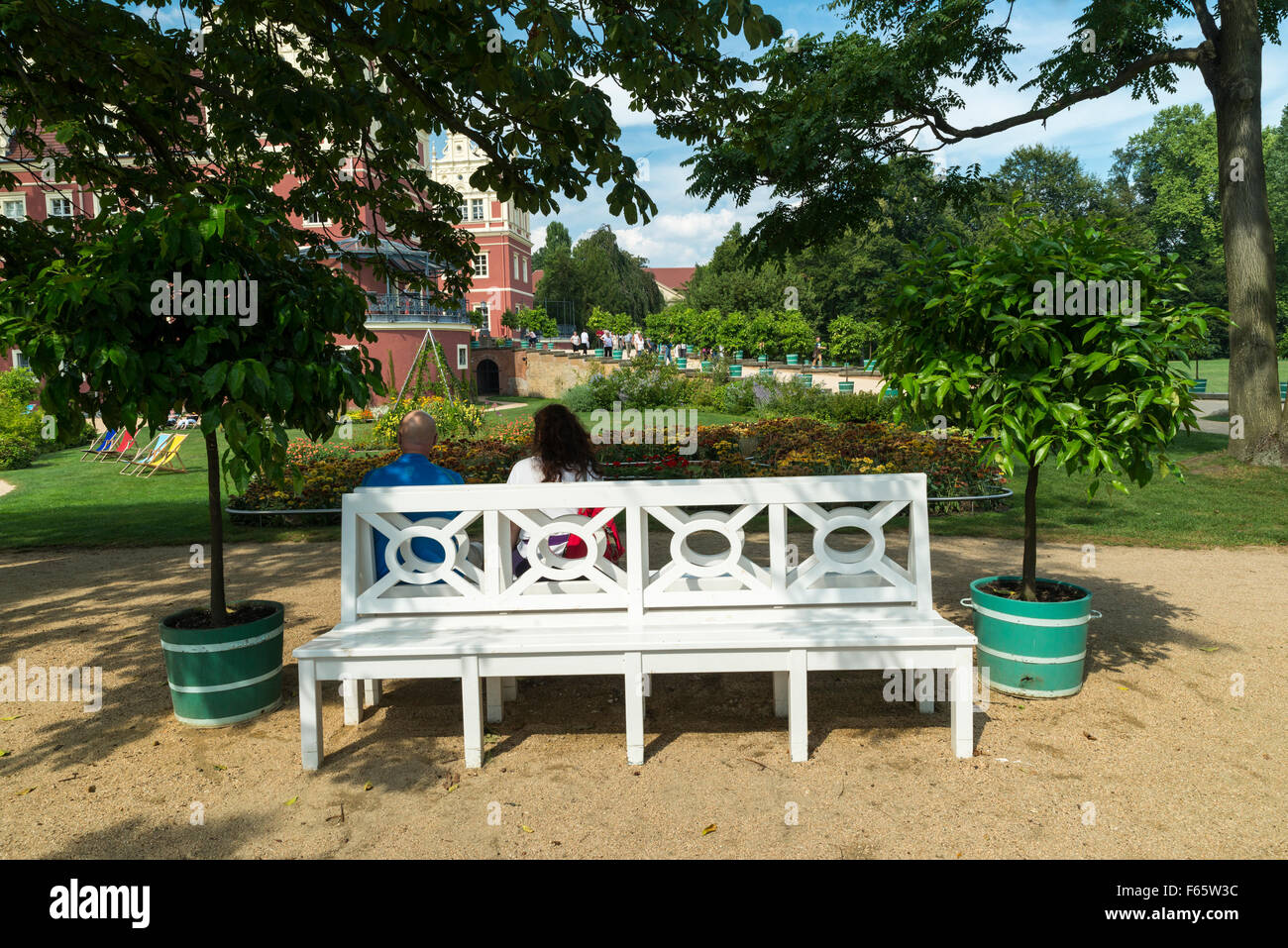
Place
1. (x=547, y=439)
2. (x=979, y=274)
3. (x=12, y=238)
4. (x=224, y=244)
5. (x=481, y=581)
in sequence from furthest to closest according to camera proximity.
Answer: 1. (x=12, y=238)
2. (x=547, y=439)
3. (x=979, y=274)
4. (x=481, y=581)
5. (x=224, y=244)

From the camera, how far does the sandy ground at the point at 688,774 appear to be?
328 centimetres

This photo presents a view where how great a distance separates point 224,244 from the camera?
396 centimetres

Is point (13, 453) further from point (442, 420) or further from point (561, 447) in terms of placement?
point (561, 447)

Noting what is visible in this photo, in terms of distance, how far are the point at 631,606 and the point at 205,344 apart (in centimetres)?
219

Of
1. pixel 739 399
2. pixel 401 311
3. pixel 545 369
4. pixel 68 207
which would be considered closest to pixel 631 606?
pixel 739 399

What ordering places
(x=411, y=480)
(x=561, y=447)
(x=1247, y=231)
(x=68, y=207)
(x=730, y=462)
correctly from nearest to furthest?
1. (x=411, y=480)
2. (x=561, y=447)
3. (x=730, y=462)
4. (x=1247, y=231)
5. (x=68, y=207)

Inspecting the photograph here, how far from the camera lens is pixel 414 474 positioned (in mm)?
4750

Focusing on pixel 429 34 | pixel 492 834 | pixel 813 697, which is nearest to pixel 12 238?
pixel 429 34

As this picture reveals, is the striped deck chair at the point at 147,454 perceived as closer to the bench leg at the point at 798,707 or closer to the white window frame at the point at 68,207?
the white window frame at the point at 68,207

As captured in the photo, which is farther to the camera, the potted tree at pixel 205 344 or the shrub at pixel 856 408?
the shrub at pixel 856 408

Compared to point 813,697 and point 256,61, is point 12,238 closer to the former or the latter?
point 256,61

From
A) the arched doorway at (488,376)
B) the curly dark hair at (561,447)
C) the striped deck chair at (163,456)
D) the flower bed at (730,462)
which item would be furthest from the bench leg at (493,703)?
the arched doorway at (488,376)

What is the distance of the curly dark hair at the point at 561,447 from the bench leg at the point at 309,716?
1.57 m

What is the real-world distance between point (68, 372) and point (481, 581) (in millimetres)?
1948
